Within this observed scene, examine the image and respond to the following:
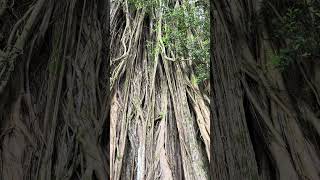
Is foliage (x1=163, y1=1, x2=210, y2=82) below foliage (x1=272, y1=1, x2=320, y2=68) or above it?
above

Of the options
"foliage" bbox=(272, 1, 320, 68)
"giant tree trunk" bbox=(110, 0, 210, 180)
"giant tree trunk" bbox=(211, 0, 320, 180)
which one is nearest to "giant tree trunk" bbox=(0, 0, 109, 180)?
"giant tree trunk" bbox=(211, 0, 320, 180)

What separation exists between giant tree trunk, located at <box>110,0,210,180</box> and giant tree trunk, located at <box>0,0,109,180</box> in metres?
2.00

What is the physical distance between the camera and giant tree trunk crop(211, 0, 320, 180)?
7.16 ft

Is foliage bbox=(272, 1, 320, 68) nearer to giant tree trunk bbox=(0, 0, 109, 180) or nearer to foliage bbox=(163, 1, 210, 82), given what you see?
giant tree trunk bbox=(0, 0, 109, 180)

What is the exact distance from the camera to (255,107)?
98.5 inches

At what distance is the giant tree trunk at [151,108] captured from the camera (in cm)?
496

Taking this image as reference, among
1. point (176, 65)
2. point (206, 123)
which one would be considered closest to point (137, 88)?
point (176, 65)

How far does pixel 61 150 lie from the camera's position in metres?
2.41

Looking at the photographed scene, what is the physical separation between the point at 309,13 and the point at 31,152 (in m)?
1.65

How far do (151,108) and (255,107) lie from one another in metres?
2.91

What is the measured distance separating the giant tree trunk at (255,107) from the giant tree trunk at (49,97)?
0.82m

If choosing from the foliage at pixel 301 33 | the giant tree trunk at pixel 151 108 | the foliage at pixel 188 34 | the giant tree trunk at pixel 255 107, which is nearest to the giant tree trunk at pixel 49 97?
the giant tree trunk at pixel 255 107

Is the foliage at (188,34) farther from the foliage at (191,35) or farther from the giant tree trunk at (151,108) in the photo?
the giant tree trunk at (151,108)

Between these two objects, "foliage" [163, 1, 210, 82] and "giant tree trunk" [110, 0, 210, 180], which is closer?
"giant tree trunk" [110, 0, 210, 180]
